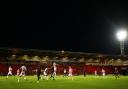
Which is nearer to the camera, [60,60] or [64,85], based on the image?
[64,85]

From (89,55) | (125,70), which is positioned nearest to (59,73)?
(89,55)

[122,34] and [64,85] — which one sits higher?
[122,34]

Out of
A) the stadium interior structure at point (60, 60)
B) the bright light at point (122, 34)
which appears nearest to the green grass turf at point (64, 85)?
the stadium interior structure at point (60, 60)

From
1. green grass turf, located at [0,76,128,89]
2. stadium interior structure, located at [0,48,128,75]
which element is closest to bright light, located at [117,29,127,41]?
stadium interior structure, located at [0,48,128,75]

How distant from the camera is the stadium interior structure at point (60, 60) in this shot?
6438 cm

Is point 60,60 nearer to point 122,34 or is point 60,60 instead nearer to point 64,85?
point 122,34

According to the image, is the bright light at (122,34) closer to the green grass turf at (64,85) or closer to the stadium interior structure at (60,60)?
the stadium interior structure at (60,60)

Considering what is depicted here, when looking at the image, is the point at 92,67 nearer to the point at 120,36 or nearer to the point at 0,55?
the point at 120,36

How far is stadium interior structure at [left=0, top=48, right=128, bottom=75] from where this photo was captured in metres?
64.4

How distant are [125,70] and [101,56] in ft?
37.4

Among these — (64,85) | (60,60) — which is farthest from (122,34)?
(64,85)

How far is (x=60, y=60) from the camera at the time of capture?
2904 inches

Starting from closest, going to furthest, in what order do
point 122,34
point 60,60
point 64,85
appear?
point 64,85
point 60,60
point 122,34

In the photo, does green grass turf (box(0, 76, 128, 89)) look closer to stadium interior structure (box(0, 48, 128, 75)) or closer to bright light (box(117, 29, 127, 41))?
stadium interior structure (box(0, 48, 128, 75))
